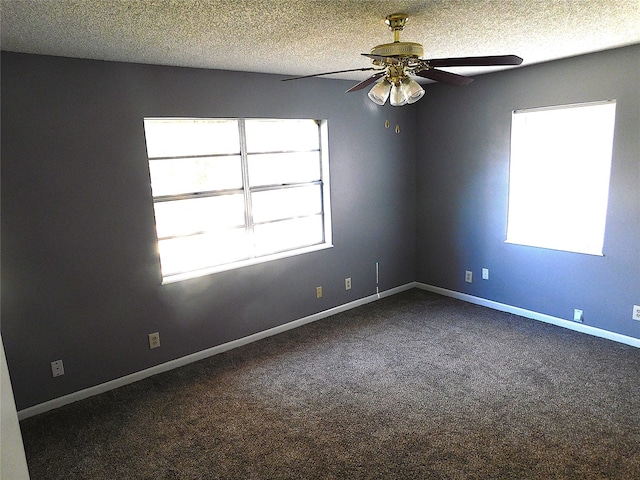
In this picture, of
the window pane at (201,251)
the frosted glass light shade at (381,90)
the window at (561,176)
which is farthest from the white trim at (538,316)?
the frosted glass light shade at (381,90)

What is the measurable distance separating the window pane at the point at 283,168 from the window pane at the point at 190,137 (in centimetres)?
27

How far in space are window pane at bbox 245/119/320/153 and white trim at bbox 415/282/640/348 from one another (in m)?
2.30

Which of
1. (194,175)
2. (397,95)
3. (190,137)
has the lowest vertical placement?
(194,175)

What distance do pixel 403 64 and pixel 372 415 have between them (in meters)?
2.17

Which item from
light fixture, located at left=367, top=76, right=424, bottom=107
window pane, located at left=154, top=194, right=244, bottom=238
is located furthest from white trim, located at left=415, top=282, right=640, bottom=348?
light fixture, located at left=367, top=76, right=424, bottom=107

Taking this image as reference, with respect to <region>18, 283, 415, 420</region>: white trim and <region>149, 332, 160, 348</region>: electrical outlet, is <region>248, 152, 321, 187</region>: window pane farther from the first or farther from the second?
<region>149, 332, 160, 348</region>: electrical outlet

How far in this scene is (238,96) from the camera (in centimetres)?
363

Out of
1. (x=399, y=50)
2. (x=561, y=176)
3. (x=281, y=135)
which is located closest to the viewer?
(x=399, y=50)

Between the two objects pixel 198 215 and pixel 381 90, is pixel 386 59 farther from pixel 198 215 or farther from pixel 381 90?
pixel 198 215

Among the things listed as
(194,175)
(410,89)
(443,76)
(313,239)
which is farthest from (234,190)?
(443,76)

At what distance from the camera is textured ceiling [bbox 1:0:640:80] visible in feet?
6.73

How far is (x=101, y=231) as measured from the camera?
122 inches

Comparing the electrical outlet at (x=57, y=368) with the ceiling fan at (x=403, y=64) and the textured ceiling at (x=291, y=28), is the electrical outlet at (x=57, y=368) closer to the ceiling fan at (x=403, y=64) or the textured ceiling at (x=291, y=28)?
the textured ceiling at (x=291, y=28)

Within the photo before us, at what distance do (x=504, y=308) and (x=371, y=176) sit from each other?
6.58 feet
